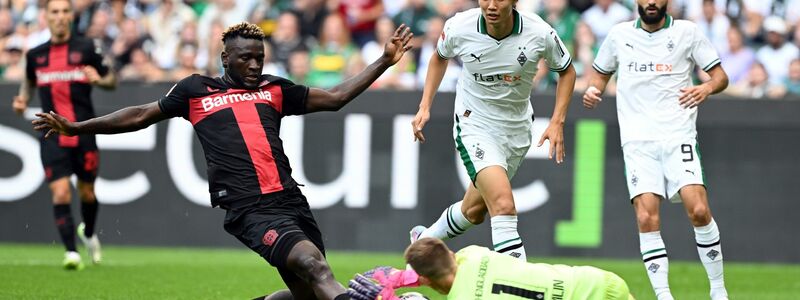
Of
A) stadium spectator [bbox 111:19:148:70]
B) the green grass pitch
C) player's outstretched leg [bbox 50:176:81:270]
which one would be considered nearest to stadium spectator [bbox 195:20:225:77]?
stadium spectator [bbox 111:19:148:70]

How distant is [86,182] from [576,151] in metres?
5.58

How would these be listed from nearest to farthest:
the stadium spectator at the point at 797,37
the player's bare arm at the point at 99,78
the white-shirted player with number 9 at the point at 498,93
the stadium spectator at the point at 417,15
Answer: the white-shirted player with number 9 at the point at 498,93
the player's bare arm at the point at 99,78
the stadium spectator at the point at 797,37
the stadium spectator at the point at 417,15

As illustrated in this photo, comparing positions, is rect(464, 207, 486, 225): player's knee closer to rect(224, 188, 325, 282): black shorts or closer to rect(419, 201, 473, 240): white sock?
rect(419, 201, 473, 240): white sock

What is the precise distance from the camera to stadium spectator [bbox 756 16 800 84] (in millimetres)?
17000

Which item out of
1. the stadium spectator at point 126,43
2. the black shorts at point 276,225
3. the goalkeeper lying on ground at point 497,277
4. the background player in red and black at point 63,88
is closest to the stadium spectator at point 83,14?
the stadium spectator at point 126,43

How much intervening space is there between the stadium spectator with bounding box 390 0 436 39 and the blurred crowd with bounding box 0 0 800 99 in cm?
1

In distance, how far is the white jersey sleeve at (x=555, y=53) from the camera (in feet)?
32.4

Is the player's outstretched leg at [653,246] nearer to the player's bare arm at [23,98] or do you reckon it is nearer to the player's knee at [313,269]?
the player's knee at [313,269]

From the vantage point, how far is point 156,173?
633 inches

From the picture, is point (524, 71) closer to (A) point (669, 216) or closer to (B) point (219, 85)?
(B) point (219, 85)

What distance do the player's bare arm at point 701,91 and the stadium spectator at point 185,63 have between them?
8546 millimetres

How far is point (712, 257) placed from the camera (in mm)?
10359

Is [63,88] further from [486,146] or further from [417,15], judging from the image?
[417,15]

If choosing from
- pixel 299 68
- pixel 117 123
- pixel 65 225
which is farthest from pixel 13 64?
pixel 117 123
